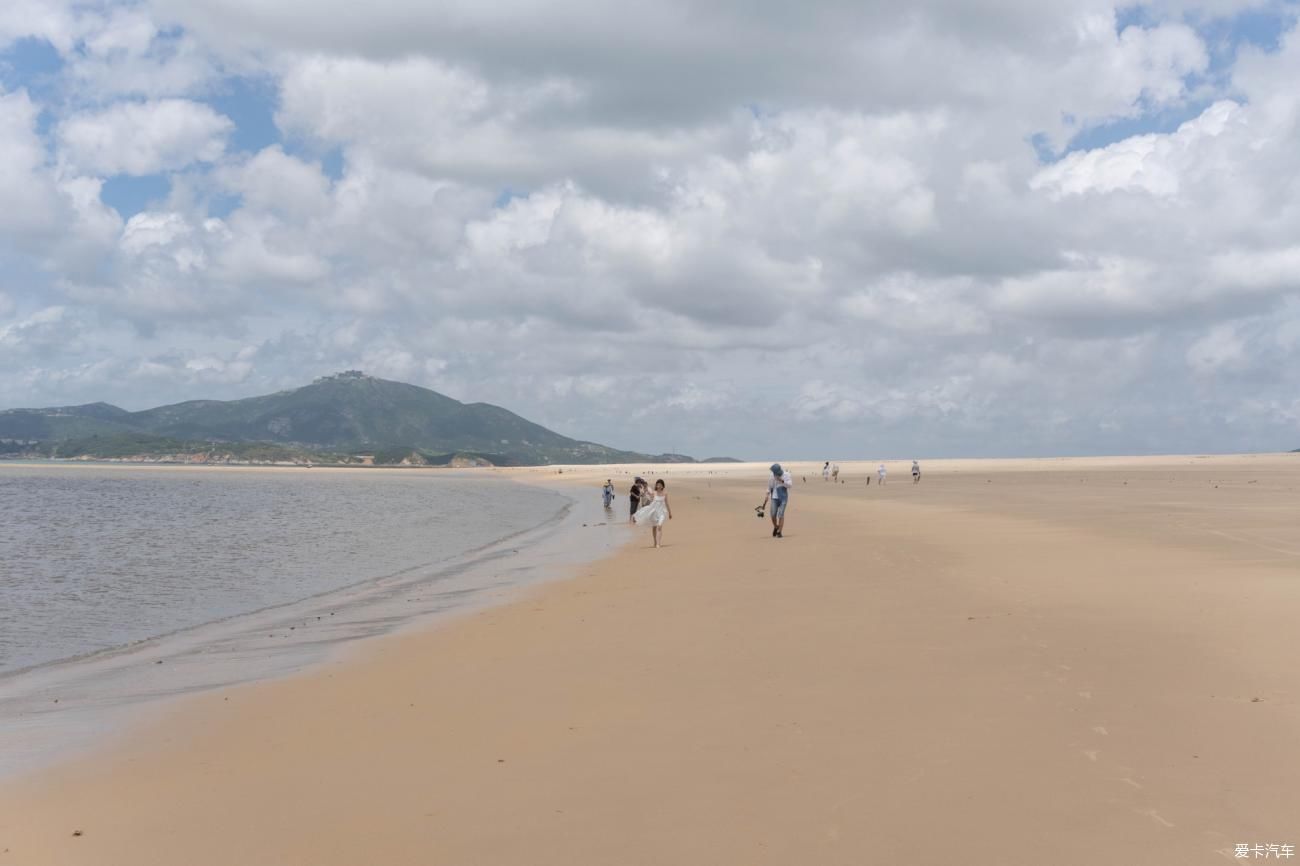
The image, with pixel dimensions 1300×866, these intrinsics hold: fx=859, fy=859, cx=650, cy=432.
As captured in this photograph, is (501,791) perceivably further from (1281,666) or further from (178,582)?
(178,582)

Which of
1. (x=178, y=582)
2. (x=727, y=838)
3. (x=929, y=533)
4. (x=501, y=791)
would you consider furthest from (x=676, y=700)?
(x=929, y=533)

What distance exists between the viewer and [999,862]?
519 centimetres

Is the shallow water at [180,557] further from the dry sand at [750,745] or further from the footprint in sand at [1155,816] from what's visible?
the footprint in sand at [1155,816]

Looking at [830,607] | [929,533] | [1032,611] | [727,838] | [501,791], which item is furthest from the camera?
[929,533]

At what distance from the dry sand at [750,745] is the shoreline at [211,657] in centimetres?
75

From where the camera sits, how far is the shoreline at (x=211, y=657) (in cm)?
921

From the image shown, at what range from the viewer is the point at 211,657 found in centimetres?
1323

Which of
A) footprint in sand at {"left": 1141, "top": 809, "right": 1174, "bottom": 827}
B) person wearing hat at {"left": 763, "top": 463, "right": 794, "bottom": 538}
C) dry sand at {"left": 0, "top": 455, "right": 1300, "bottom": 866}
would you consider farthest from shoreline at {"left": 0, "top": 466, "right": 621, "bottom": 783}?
footprint in sand at {"left": 1141, "top": 809, "right": 1174, "bottom": 827}

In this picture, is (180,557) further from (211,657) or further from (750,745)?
(750,745)

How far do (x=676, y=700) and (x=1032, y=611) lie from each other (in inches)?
270

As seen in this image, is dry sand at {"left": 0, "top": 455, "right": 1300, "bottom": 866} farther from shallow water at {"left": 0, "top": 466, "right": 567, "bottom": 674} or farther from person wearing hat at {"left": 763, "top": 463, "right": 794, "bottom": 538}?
person wearing hat at {"left": 763, "top": 463, "right": 794, "bottom": 538}

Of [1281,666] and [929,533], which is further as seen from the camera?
[929,533]

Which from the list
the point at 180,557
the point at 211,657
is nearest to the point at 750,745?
the point at 211,657

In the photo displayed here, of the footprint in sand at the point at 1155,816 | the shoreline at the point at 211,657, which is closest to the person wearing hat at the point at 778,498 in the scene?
the shoreline at the point at 211,657
